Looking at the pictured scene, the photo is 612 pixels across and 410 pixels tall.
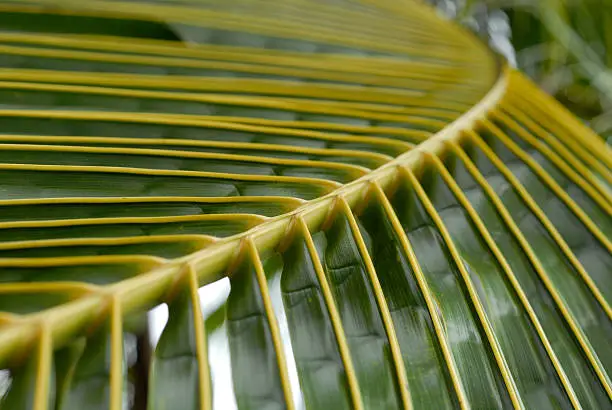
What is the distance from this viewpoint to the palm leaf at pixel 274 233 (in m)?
0.34

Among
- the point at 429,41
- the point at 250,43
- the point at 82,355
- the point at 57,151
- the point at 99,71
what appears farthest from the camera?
the point at 429,41

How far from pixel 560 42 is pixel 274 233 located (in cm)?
89

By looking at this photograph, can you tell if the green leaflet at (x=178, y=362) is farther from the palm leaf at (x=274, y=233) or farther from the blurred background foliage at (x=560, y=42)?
the blurred background foliage at (x=560, y=42)

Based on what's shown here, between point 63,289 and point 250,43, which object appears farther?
point 250,43

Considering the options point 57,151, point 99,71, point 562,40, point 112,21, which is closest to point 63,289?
point 57,151

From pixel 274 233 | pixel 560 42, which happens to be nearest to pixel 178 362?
pixel 274 233

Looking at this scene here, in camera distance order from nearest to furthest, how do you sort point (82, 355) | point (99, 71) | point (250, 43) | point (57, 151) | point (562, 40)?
point (82, 355) < point (57, 151) < point (99, 71) < point (250, 43) < point (562, 40)

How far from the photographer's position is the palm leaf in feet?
1.11

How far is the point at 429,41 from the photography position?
0.83 metres

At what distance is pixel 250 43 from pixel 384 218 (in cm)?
33

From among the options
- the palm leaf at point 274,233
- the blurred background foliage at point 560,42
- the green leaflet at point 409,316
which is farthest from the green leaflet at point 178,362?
the blurred background foliage at point 560,42

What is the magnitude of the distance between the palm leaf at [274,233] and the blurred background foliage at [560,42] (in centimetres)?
53

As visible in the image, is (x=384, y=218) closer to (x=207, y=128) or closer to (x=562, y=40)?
(x=207, y=128)

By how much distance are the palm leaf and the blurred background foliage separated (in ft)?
1.72
